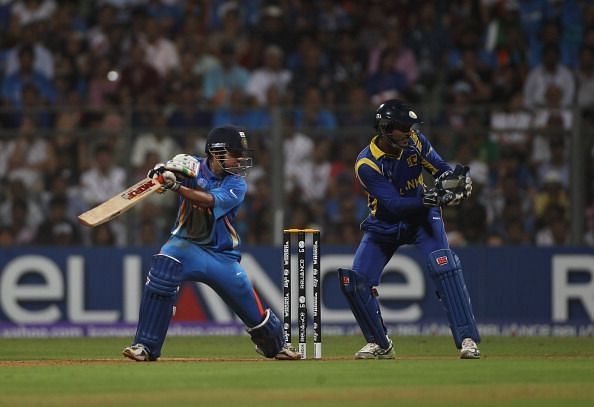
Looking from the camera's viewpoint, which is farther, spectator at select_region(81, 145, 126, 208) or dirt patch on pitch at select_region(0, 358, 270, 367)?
spectator at select_region(81, 145, 126, 208)

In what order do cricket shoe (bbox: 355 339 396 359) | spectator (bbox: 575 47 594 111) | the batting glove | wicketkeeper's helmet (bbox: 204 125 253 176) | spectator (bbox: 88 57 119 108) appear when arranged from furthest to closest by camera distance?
spectator (bbox: 88 57 119 108), spectator (bbox: 575 47 594 111), cricket shoe (bbox: 355 339 396 359), wicketkeeper's helmet (bbox: 204 125 253 176), the batting glove

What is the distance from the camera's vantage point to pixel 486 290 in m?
16.6

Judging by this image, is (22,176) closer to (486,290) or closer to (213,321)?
(213,321)

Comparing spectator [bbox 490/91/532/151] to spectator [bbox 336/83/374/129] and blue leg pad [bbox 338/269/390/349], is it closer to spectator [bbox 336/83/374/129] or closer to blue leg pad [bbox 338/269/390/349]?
spectator [bbox 336/83/374/129]

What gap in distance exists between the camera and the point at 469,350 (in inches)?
Answer: 427

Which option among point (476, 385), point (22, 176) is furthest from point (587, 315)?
point (476, 385)

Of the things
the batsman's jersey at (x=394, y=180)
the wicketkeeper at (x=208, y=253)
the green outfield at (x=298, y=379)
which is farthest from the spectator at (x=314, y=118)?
the wicketkeeper at (x=208, y=253)

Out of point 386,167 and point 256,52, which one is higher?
point 256,52

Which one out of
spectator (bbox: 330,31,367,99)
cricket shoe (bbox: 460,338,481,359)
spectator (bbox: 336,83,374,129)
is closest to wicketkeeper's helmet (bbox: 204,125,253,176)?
cricket shoe (bbox: 460,338,481,359)

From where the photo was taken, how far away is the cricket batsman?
35.7 feet

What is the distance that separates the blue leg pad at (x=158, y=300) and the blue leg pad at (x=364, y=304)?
4.97ft

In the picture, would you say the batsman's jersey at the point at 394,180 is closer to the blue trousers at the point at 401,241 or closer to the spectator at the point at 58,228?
the blue trousers at the point at 401,241

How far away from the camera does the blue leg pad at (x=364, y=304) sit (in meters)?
11.1

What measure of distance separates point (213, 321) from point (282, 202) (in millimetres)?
1700
